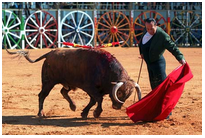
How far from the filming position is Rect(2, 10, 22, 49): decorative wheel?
816 inches

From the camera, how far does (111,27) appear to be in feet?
77.9

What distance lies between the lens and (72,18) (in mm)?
22703

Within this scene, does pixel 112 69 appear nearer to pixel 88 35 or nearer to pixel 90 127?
pixel 90 127

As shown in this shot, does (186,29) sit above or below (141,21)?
below

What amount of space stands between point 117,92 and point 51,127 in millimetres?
1219

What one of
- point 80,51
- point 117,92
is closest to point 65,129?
point 117,92

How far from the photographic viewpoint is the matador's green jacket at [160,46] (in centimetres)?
729

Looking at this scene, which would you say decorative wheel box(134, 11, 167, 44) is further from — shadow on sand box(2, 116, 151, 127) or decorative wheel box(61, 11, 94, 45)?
shadow on sand box(2, 116, 151, 127)

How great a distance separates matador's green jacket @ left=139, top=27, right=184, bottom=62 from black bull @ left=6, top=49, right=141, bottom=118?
0.57 metres

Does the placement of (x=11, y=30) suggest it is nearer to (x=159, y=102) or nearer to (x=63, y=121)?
(x=63, y=121)

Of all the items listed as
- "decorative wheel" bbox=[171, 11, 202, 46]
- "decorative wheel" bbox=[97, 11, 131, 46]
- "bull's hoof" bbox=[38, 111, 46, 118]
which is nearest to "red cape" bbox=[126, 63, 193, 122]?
"bull's hoof" bbox=[38, 111, 46, 118]

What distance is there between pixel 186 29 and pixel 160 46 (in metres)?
18.9

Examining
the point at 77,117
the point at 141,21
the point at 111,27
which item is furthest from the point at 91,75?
the point at 141,21

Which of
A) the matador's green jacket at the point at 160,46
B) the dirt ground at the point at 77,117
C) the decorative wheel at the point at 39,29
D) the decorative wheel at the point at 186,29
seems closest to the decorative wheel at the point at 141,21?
the decorative wheel at the point at 186,29
